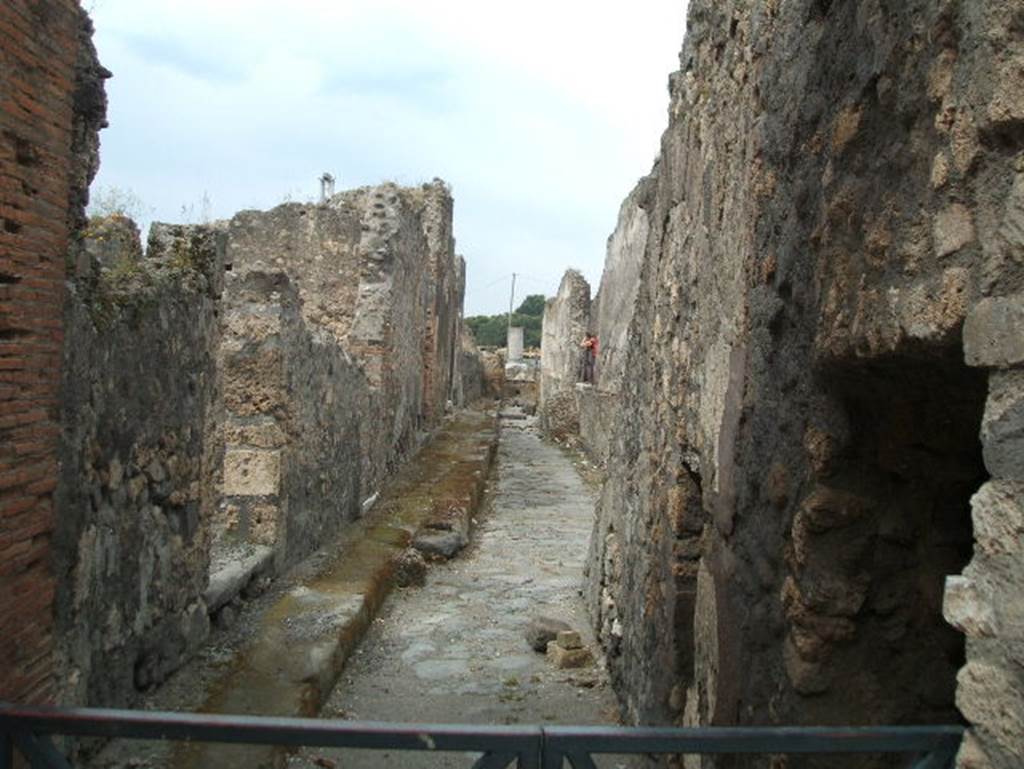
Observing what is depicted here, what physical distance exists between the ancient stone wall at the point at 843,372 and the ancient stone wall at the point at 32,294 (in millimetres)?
1952

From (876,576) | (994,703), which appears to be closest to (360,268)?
(876,576)

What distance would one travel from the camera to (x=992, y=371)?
4.66 feet

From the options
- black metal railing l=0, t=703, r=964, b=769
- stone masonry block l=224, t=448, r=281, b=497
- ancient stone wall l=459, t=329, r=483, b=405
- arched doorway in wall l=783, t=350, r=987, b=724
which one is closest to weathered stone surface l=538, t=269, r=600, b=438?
ancient stone wall l=459, t=329, r=483, b=405

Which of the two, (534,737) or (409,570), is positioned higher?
(534,737)

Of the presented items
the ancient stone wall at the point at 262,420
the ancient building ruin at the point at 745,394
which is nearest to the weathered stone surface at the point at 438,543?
the ancient stone wall at the point at 262,420

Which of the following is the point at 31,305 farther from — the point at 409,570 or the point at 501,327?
the point at 501,327

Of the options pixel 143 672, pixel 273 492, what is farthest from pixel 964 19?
pixel 273 492

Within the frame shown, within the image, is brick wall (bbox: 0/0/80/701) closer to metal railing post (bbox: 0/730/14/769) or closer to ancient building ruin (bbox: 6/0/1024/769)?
ancient building ruin (bbox: 6/0/1024/769)

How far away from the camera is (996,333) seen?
140 cm

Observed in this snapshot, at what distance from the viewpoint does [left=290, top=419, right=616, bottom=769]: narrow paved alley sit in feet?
14.8

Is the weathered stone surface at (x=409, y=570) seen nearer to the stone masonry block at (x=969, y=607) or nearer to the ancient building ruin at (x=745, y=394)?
the ancient building ruin at (x=745, y=394)

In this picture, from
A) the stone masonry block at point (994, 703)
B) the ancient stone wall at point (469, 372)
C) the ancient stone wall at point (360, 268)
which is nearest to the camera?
the stone masonry block at point (994, 703)

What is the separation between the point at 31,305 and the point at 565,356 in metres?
19.3

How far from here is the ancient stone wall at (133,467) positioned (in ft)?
10.2
